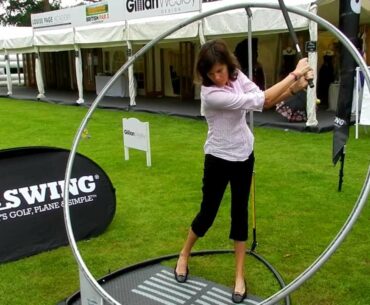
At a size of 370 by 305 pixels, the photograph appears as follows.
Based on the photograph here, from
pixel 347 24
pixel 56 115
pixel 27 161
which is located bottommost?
pixel 56 115

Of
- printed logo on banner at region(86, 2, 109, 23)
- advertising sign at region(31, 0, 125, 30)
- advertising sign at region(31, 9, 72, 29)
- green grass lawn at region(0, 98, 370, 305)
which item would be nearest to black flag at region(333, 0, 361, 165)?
green grass lawn at region(0, 98, 370, 305)

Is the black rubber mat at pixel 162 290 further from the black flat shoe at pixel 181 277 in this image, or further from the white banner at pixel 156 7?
the white banner at pixel 156 7

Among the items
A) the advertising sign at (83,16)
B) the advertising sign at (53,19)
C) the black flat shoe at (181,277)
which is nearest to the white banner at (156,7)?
the advertising sign at (83,16)

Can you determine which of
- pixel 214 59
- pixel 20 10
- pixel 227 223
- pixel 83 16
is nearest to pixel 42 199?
pixel 227 223

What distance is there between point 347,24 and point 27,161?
3397mm

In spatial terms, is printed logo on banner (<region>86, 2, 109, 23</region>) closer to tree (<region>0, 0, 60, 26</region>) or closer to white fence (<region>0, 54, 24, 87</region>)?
white fence (<region>0, 54, 24, 87</region>)

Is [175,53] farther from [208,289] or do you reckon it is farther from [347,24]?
[208,289]

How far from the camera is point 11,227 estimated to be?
4176 millimetres

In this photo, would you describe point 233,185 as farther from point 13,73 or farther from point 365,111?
point 13,73

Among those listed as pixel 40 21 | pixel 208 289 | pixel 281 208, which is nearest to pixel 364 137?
pixel 281 208

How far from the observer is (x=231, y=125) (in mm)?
3240

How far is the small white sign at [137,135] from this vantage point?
7199 mm

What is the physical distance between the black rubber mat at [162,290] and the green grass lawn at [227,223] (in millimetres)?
172

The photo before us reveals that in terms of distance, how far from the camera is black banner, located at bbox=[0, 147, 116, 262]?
4.19 m
